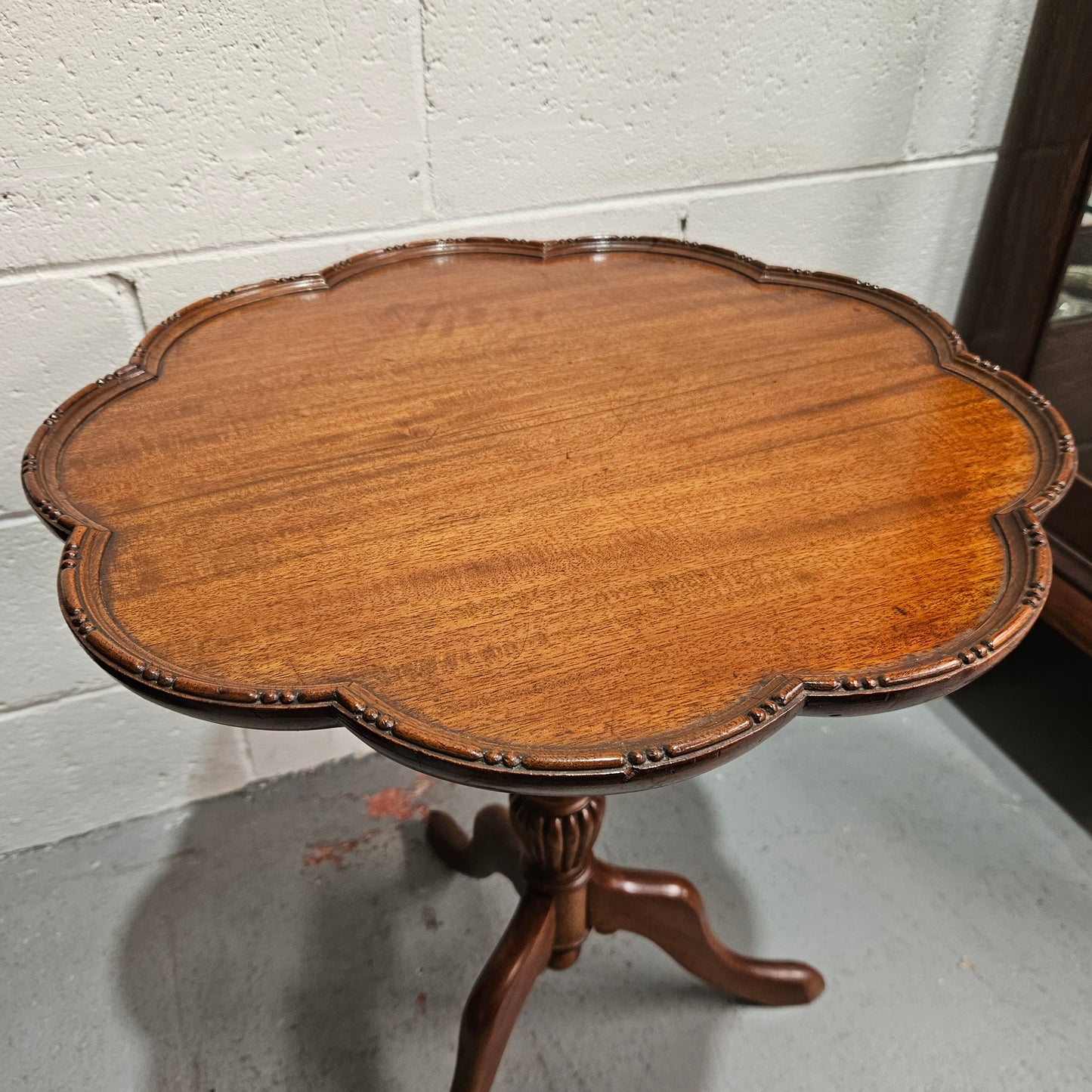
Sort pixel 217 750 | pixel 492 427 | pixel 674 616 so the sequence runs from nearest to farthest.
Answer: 1. pixel 674 616
2. pixel 492 427
3. pixel 217 750

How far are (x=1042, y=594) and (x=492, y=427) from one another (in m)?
0.54

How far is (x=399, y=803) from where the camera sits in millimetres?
1717

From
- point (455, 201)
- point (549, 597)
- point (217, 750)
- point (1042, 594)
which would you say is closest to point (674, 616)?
point (549, 597)

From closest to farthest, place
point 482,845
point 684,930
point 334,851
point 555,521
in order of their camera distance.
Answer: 1. point 555,521
2. point 684,930
3. point 482,845
4. point 334,851

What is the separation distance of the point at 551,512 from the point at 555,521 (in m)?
0.01

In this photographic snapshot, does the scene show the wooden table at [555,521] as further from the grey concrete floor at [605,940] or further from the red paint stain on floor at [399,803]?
the red paint stain on floor at [399,803]

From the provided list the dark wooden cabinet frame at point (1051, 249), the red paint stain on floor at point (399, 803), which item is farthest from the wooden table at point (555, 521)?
the dark wooden cabinet frame at point (1051, 249)

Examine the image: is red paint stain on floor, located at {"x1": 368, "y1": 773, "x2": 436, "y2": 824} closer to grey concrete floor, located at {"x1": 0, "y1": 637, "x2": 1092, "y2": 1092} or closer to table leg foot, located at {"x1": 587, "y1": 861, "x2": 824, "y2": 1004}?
grey concrete floor, located at {"x1": 0, "y1": 637, "x2": 1092, "y2": 1092}

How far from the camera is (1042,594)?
77 cm

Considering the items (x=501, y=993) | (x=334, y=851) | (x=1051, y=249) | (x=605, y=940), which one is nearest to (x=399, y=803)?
(x=334, y=851)

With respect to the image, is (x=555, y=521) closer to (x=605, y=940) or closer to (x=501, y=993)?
(x=501, y=993)

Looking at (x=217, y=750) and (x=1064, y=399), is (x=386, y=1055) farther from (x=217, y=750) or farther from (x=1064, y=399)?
(x=1064, y=399)

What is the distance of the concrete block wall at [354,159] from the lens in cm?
122

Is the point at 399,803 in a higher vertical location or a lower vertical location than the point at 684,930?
lower
